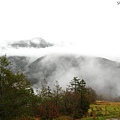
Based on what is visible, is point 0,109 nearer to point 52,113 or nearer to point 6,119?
point 6,119

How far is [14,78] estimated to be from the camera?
2286 cm

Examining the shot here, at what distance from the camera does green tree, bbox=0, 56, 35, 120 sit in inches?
871

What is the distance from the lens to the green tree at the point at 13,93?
72.6 feet

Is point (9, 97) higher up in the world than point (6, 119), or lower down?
higher up

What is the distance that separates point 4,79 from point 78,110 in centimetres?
2007

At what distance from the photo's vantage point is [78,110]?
38688 mm

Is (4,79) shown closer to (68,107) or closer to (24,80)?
(24,80)

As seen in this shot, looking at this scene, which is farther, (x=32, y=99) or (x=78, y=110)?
(x=78, y=110)

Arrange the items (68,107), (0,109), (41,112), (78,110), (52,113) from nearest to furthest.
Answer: (0,109), (52,113), (41,112), (78,110), (68,107)

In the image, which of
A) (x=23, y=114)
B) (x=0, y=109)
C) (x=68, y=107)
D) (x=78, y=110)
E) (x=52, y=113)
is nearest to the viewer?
(x=0, y=109)

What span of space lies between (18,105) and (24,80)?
2.94 meters

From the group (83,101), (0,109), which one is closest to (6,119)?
(0,109)

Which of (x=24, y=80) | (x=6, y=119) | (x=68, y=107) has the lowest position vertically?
(x=68, y=107)

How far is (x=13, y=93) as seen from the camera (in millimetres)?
22859
